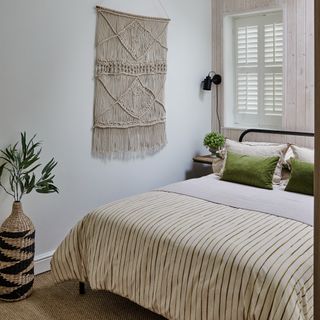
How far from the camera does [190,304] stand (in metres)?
2.11

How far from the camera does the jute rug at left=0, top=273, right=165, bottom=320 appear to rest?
264 cm

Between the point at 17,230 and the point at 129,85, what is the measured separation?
63.2 inches

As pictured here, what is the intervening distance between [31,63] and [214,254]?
1.94m

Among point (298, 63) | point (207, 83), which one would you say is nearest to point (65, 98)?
point (207, 83)

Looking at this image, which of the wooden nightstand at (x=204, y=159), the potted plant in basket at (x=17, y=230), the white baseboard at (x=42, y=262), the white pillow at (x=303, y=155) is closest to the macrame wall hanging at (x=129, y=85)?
the wooden nightstand at (x=204, y=159)

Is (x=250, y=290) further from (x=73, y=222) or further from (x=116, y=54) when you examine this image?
(x=116, y=54)

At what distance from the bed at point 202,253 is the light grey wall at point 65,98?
24.1 inches

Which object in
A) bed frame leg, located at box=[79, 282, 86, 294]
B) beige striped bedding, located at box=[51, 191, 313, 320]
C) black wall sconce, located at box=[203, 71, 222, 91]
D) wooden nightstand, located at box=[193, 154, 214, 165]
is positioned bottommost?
bed frame leg, located at box=[79, 282, 86, 294]

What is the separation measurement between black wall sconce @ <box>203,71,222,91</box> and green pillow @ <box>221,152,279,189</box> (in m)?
1.11

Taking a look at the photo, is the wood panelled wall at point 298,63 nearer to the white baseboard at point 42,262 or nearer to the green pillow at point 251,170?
the green pillow at point 251,170

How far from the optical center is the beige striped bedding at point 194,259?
192cm

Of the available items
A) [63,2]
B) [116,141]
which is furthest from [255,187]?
[63,2]

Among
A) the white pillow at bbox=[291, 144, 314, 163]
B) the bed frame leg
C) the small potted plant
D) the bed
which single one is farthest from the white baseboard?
the white pillow at bbox=[291, 144, 314, 163]

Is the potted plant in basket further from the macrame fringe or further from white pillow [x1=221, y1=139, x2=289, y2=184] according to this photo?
white pillow [x1=221, y1=139, x2=289, y2=184]
